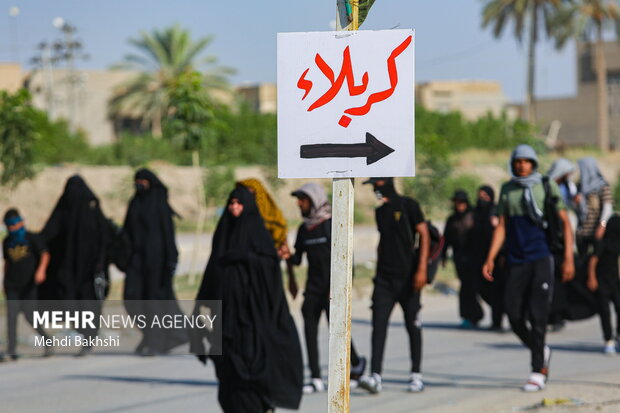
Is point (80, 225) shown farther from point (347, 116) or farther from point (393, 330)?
point (347, 116)

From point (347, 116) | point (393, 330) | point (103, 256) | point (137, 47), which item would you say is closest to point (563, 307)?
point (393, 330)

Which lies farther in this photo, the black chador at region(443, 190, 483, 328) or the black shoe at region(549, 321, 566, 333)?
the black chador at region(443, 190, 483, 328)

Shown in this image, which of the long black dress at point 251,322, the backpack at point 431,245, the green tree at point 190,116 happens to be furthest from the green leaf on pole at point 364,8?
the green tree at point 190,116

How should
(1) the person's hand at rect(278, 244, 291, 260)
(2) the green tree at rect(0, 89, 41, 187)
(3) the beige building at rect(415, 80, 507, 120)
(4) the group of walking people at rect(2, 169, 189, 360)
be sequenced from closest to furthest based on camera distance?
(1) the person's hand at rect(278, 244, 291, 260) < (4) the group of walking people at rect(2, 169, 189, 360) < (2) the green tree at rect(0, 89, 41, 187) < (3) the beige building at rect(415, 80, 507, 120)

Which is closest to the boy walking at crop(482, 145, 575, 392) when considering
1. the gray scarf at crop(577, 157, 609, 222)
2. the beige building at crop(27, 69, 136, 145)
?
the gray scarf at crop(577, 157, 609, 222)

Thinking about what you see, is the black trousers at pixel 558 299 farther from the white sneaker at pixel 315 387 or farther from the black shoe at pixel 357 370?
the white sneaker at pixel 315 387

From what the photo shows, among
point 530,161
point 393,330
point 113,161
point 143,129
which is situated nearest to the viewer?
point 530,161

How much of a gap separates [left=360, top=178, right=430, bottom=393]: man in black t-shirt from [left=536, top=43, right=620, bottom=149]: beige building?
60.9 metres

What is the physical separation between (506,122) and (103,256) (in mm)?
43200

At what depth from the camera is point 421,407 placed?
7.61 metres

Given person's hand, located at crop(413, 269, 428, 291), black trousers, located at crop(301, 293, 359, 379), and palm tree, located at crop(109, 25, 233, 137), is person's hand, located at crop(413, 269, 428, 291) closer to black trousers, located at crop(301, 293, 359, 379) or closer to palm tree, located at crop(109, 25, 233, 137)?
black trousers, located at crop(301, 293, 359, 379)

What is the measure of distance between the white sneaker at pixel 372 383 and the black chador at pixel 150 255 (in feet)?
9.37

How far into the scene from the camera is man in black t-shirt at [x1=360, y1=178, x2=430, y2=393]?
8305mm

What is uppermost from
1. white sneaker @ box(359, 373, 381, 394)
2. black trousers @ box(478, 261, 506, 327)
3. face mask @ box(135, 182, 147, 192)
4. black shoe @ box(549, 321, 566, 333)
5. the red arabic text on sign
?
the red arabic text on sign
